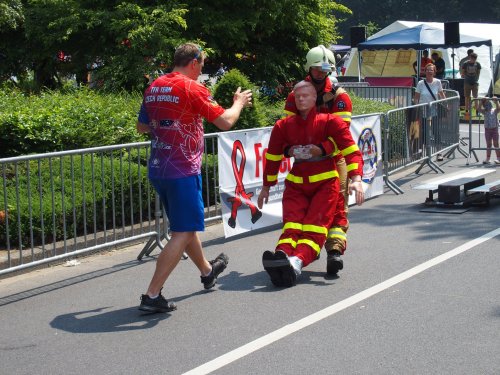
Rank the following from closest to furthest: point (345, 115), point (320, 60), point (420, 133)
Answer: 1. point (320, 60)
2. point (345, 115)
3. point (420, 133)

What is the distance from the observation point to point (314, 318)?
6.48m

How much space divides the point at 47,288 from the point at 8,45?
10909 millimetres

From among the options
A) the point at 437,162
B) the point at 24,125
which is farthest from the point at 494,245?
the point at 437,162

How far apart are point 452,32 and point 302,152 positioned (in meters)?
19.9

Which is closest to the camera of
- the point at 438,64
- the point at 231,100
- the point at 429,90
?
the point at 231,100

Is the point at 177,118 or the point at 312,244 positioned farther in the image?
the point at 312,244

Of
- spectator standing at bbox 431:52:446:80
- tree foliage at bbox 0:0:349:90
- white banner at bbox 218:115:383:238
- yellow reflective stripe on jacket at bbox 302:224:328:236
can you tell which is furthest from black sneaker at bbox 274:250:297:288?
spectator standing at bbox 431:52:446:80

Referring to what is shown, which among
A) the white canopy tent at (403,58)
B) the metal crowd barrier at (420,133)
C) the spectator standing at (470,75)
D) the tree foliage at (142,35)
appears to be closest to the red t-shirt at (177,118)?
the metal crowd barrier at (420,133)

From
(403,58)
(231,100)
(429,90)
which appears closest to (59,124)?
(231,100)

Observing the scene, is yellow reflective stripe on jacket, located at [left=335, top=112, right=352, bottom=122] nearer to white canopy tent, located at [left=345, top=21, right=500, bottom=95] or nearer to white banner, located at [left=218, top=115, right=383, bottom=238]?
white banner, located at [left=218, top=115, right=383, bottom=238]

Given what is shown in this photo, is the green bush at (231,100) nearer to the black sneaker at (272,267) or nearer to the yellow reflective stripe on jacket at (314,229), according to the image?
the yellow reflective stripe on jacket at (314,229)

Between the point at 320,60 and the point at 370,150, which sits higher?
the point at 320,60

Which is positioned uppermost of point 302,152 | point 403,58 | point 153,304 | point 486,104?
point 403,58

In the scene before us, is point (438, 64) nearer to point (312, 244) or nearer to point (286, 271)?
point (312, 244)
